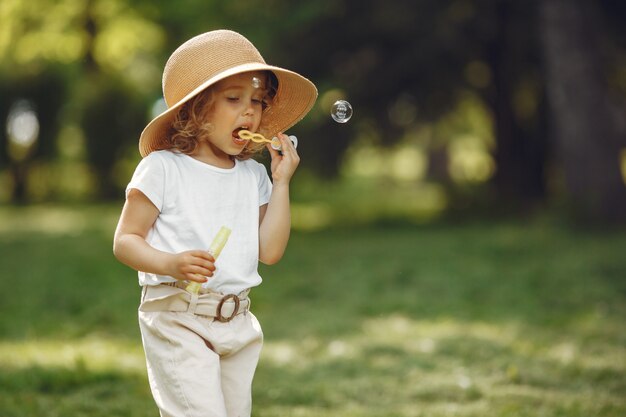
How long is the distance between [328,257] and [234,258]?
717 centimetres

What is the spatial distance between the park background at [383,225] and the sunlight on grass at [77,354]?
0.9 inches

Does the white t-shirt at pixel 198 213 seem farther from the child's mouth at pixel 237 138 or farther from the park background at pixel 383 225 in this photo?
the park background at pixel 383 225

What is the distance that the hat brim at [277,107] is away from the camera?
283cm

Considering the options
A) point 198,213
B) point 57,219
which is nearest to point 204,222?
point 198,213

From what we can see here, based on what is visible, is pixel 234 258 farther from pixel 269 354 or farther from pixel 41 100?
pixel 41 100

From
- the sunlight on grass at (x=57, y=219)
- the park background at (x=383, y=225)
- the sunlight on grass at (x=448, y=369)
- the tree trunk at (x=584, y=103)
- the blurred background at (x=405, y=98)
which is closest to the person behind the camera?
the sunlight on grass at (x=448, y=369)

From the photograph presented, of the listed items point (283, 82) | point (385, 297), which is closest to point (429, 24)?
point (385, 297)

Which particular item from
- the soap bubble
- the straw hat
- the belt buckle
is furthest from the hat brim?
the belt buckle

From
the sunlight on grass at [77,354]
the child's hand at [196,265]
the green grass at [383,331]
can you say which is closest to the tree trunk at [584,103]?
the green grass at [383,331]

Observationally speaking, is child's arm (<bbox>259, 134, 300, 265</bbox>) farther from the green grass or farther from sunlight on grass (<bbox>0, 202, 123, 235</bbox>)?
sunlight on grass (<bbox>0, 202, 123, 235</bbox>)

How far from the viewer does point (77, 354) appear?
5121mm

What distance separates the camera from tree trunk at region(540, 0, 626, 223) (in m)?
11.5

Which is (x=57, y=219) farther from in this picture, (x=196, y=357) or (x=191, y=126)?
(x=196, y=357)

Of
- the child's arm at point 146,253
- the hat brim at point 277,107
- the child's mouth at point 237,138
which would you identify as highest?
the hat brim at point 277,107
